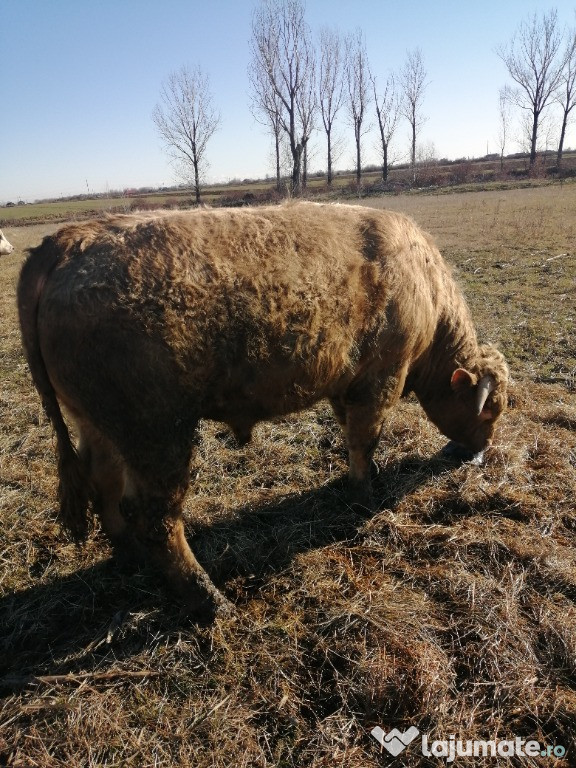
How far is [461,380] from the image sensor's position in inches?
157

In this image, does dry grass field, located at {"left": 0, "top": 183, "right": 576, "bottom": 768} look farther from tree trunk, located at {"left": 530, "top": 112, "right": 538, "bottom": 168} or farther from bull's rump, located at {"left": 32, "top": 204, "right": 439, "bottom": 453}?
tree trunk, located at {"left": 530, "top": 112, "right": 538, "bottom": 168}

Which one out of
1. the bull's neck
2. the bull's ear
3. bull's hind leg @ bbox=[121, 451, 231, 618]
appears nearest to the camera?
bull's hind leg @ bbox=[121, 451, 231, 618]

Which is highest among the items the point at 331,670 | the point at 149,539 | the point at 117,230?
the point at 117,230

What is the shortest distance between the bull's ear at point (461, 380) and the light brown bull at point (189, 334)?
0.50m

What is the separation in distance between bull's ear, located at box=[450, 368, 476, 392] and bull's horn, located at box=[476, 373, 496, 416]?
68 mm

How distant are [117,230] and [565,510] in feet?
11.7

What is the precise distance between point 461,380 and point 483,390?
183 mm

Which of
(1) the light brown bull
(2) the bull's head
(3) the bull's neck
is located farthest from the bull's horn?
(1) the light brown bull

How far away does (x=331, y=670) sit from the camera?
8.43 feet

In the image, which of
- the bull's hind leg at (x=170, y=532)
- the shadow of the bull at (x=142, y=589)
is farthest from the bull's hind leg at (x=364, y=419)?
the bull's hind leg at (x=170, y=532)

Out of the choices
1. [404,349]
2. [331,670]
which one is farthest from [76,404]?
[404,349]

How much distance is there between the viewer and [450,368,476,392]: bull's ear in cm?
389

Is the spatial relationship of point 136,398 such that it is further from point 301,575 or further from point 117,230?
point 301,575

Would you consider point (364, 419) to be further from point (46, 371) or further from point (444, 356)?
point (46, 371)
